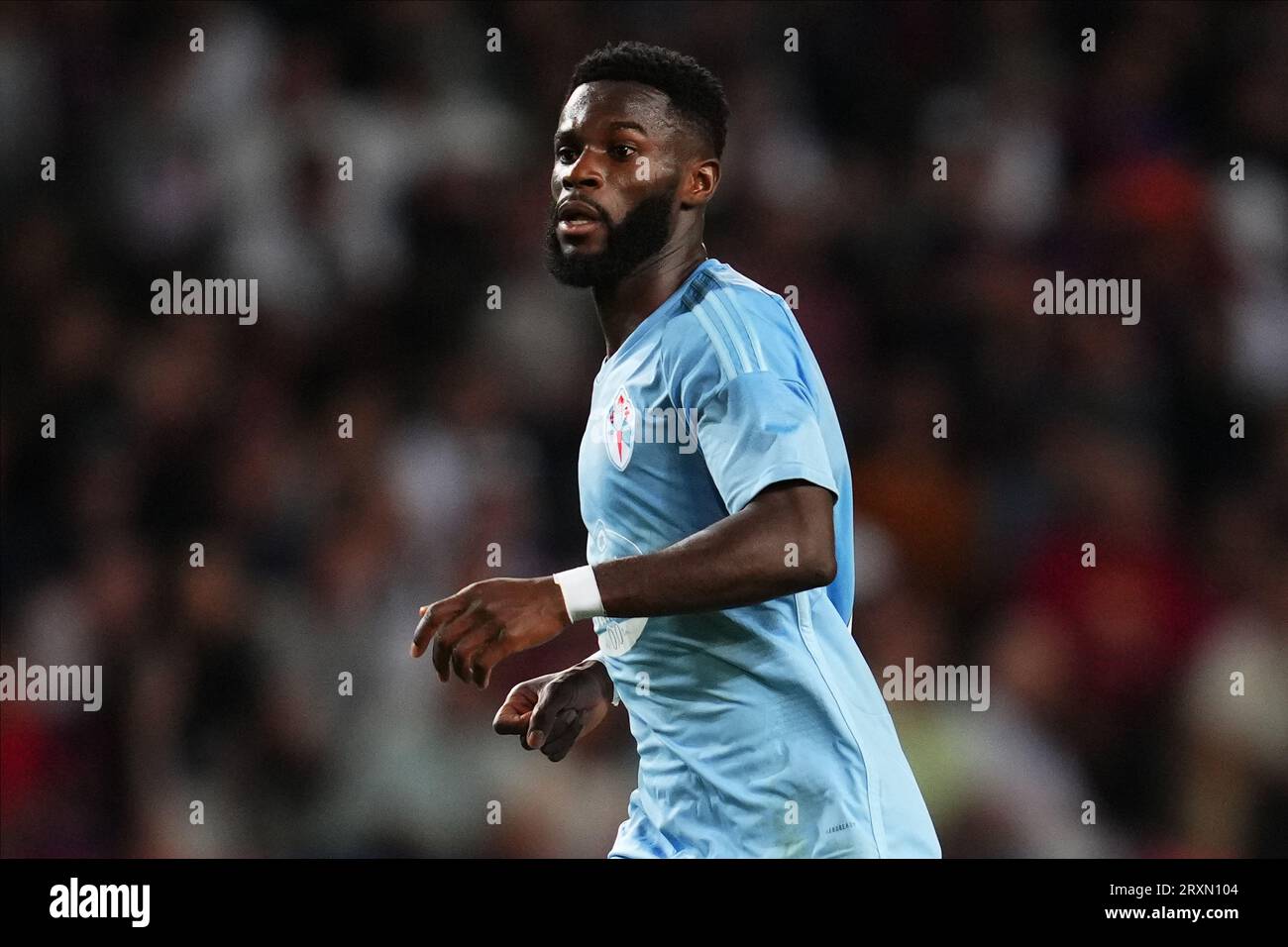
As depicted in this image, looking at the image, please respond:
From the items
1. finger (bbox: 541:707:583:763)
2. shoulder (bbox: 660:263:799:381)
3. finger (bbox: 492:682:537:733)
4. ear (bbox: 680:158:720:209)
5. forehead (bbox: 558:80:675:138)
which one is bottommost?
finger (bbox: 541:707:583:763)

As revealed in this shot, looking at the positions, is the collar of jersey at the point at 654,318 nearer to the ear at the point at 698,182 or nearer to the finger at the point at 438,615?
the ear at the point at 698,182

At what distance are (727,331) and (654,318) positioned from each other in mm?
231

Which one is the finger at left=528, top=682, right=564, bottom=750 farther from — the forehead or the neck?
the forehead

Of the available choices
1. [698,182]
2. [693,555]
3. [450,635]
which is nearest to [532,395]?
[698,182]


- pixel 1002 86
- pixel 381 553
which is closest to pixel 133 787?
pixel 381 553

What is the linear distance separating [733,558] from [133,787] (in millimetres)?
3175

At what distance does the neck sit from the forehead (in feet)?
0.75

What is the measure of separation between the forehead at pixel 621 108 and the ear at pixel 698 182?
9 cm

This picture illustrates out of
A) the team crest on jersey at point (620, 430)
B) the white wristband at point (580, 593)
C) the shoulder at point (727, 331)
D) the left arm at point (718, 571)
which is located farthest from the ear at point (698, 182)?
the white wristband at point (580, 593)

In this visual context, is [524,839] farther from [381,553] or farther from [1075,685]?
[1075,685]

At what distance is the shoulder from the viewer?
248 cm

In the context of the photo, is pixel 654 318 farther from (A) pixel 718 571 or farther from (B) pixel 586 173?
(A) pixel 718 571

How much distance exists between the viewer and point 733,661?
2.59 meters

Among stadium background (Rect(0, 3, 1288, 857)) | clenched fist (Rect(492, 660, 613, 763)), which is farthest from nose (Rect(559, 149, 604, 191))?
stadium background (Rect(0, 3, 1288, 857))
